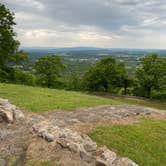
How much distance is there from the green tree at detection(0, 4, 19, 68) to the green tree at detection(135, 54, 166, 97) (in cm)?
2182

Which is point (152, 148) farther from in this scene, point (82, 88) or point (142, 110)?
point (82, 88)

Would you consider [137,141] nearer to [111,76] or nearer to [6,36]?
[6,36]

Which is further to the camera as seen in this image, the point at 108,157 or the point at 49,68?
the point at 49,68

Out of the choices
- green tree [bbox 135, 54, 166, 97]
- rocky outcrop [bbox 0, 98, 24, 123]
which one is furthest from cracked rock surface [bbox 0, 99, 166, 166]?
green tree [bbox 135, 54, 166, 97]

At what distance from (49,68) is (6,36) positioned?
1929 cm

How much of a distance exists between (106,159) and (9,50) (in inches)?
956

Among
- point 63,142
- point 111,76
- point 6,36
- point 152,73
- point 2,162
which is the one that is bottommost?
point 111,76

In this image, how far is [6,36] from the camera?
2945 cm

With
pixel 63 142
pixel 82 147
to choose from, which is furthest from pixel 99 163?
pixel 63 142

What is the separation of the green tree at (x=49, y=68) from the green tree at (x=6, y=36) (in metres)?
17.9

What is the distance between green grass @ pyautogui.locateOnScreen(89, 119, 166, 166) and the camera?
10492 mm

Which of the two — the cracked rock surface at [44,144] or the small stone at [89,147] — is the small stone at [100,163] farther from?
the small stone at [89,147]

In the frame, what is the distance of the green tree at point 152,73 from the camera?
42250mm

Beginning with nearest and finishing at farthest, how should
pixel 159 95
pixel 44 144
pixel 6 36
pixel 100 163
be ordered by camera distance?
pixel 100 163, pixel 44 144, pixel 6 36, pixel 159 95
